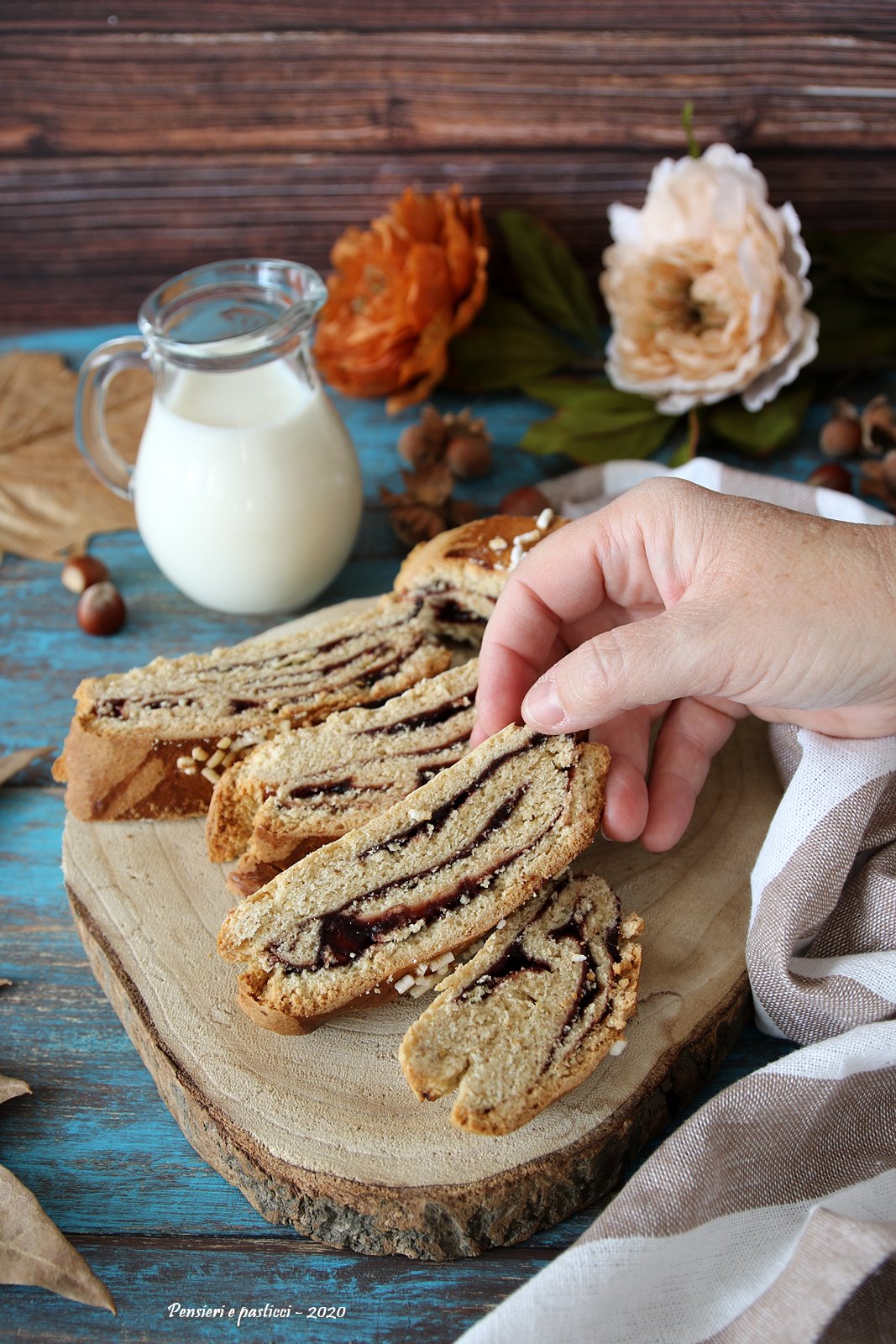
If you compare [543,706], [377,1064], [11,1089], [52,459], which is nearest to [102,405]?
[52,459]

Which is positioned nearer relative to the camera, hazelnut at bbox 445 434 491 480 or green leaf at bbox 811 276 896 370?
hazelnut at bbox 445 434 491 480

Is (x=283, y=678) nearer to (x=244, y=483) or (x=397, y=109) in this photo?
(x=244, y=483)

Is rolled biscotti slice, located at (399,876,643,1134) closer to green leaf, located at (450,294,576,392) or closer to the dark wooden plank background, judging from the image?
green leaf, located at (450,294,576,392)

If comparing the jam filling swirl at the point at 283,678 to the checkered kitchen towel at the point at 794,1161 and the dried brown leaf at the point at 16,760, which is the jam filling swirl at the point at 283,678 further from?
the checkered kitchen towel at the point at 794,1161

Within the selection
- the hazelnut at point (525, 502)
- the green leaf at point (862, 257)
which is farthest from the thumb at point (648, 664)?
the green leaf at point (862, 257)

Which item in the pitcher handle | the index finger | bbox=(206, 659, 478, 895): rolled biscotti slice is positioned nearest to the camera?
bbox=(206, 659, 478, 895): rolled biscotti slice

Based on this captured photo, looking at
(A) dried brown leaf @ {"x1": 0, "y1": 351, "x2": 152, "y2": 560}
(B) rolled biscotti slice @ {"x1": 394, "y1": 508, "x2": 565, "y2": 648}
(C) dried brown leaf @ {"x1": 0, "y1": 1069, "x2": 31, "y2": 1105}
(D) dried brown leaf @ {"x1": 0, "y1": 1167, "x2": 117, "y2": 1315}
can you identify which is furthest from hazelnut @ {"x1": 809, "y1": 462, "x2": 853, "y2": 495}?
(D) dried brown leaf @ {"x1": 0, "y1": 1167, "x2": 117, "y2": 1315}
